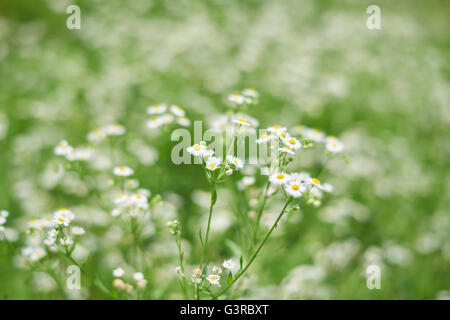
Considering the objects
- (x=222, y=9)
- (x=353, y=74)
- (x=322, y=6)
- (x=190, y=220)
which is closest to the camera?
(x=190, y=220)

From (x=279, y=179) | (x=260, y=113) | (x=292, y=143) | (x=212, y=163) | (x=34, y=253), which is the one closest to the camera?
(x=279, y=179)

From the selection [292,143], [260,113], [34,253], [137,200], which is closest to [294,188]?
[292,143]

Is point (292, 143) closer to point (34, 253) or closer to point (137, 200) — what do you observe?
point (137, 200)

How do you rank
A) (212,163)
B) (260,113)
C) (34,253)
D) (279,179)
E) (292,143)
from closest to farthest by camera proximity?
1. (279,179)
2. (212,163)
3. (292,143)
4. (34,253)
5. (260,113)

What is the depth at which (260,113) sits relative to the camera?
14.6ft

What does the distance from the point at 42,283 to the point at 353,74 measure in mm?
5251

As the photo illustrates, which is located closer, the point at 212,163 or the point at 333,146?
the point at 212,163

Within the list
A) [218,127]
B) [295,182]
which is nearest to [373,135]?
[218,127]

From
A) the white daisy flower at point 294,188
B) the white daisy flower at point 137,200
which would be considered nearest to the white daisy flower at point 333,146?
the white daisy flower at point 294,188

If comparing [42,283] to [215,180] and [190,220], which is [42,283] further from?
[215,180]

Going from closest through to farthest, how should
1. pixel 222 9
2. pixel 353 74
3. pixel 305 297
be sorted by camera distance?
pixel 305 297 < pixel 353 74 < pixel 222 9

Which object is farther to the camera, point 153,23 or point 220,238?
point 153,23

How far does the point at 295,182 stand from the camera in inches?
66.6

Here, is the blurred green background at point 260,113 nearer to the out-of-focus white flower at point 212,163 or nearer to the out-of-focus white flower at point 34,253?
the out-of-focus white flower at point 34,253
